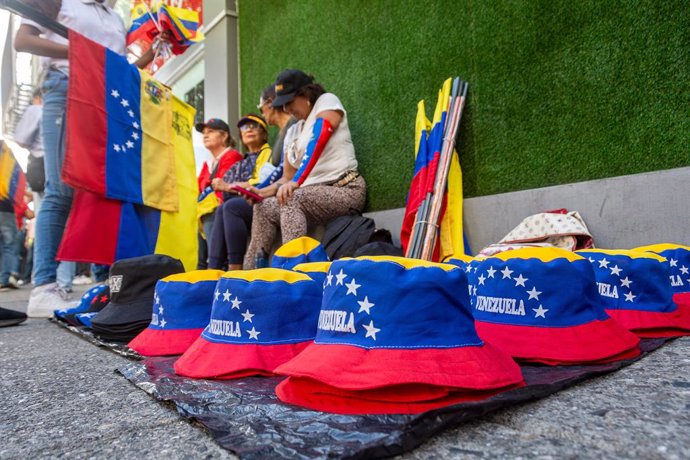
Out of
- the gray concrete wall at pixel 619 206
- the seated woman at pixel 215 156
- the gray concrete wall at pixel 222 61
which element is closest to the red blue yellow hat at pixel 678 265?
the gray concrete wall at pixel 619 206

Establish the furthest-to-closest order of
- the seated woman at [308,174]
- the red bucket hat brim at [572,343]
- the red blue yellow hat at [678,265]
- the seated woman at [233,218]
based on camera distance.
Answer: the seated woman at [233,218] → the seated woman at [308,174] → the red blue yellow hat at [678,265] → the red bucket hat brim at [572,343]

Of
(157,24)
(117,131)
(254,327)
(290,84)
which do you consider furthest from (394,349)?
(157,24)

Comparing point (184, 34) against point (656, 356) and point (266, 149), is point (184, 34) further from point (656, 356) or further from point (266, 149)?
point (656, 356)

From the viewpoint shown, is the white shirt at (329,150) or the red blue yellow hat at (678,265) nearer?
the red blue yellow hat at (678,265)

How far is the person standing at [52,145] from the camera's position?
2033 mm

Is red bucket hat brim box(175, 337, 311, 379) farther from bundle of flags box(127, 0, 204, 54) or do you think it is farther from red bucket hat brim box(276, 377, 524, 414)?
bundle of flags box(127, 0, 204, 54)

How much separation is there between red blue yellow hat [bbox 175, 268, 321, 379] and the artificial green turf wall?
54.0 inches

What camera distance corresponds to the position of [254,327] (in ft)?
2.93

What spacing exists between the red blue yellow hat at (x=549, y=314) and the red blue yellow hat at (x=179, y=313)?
657mm

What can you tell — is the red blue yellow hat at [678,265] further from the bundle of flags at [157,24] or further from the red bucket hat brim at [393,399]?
the bundle of flags at [157,24]

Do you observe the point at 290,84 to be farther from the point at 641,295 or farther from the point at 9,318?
the point at 641,295

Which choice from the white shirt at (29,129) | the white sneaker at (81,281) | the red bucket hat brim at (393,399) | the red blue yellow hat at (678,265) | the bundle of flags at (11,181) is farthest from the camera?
the bundle of flags at (11,181)

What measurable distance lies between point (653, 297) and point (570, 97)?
1010 millimetres

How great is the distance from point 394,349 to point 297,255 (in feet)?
3.42
